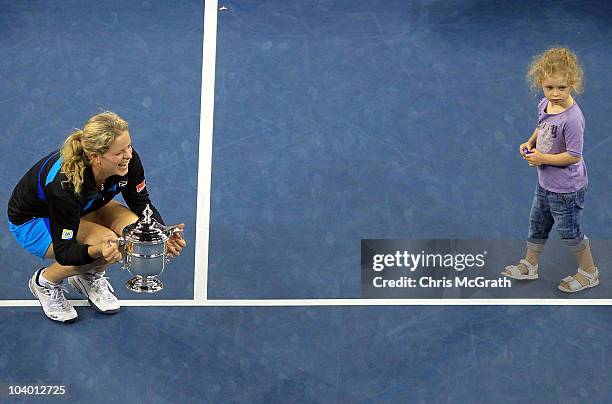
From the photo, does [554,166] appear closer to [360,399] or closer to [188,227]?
[360,399]

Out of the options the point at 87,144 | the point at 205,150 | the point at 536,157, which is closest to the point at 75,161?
the point at 87,144

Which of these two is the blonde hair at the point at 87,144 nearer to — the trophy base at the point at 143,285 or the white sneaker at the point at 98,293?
the trophy base at the point at 143,285

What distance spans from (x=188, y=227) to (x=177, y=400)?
1115 millimetres

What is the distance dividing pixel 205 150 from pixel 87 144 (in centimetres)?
148

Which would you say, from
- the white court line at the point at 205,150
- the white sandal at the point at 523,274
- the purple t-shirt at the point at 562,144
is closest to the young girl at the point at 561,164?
the purple t-shirt at the point at 562,144

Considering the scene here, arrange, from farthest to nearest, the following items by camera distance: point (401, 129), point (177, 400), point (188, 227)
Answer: point (401, 129) → point (188, 227) → point (177, 400)

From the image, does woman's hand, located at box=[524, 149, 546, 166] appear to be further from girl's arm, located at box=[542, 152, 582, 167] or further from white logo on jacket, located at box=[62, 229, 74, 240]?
white logo on jacket, located at box=[62, 229, 74, 240]

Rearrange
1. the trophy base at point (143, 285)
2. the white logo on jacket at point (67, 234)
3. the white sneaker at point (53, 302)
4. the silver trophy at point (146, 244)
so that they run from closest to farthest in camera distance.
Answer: the silver trophy at point (146, 244)
the white logo on jacket at point (67, 234)
the trophy base at point (143, 285)
the white sneaker at point (53, 302)

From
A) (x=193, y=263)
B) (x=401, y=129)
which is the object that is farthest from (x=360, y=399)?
(x=401, y=129)

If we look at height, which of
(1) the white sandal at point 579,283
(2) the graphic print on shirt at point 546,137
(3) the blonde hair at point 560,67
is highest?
(3) the blonde hair at point 560,67

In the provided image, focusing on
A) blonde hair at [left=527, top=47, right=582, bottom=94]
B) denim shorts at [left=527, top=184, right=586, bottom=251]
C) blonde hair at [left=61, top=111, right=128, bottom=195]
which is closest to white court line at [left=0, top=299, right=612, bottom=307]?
denim shorts at [left=527, top=184, right=586, bottom=251]

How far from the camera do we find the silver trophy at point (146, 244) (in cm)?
456

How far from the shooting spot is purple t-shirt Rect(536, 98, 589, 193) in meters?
5.21

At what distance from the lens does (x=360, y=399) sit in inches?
194
